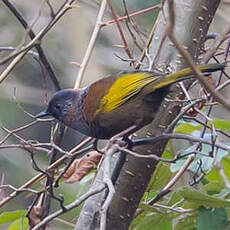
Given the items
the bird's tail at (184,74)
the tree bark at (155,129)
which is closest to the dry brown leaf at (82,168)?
the tree bark at (155,129)

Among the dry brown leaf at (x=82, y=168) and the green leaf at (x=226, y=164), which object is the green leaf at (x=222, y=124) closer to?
the green leaf at (x=226, y=164)

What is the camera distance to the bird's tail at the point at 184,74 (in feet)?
6.18

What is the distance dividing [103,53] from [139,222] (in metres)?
4.52

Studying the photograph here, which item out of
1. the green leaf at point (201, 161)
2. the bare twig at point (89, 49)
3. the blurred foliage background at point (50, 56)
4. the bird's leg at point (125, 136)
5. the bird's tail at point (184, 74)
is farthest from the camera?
the blurred foliage background at point (50, 56)

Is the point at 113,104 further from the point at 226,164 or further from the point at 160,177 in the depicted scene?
the point at 226,164

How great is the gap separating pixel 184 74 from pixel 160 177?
540 millimetres

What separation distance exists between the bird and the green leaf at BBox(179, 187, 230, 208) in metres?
0.37

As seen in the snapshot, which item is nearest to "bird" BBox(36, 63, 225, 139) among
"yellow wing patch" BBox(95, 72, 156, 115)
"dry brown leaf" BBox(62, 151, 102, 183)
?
"yellow wing patch" BBox(95, 72, 156, 115)

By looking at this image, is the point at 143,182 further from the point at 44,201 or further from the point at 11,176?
the point at 11,176

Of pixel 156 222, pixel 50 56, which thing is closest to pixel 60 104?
pixel 156 222

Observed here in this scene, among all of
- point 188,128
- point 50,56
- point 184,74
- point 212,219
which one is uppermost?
point 50,56

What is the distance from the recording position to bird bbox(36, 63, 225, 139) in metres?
2.28

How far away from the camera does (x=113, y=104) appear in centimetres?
251

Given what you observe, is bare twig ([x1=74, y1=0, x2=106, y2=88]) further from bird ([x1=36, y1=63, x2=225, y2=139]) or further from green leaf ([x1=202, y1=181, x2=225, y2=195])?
green leaf ([x1=202, y1=181, x2=225, y2=195])
